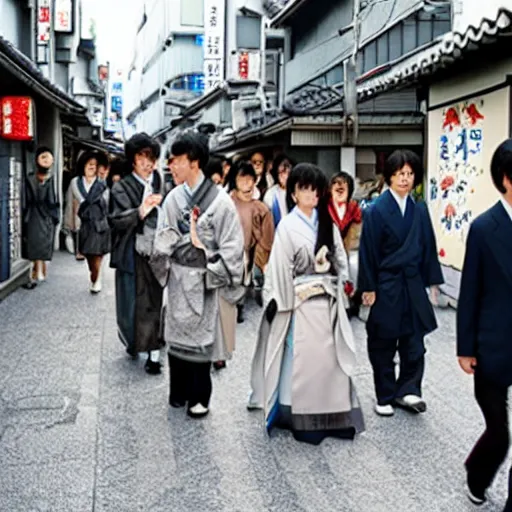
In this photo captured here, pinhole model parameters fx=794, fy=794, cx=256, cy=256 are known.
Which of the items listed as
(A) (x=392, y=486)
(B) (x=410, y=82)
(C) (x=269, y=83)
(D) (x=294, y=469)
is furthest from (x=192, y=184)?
(C) (x=269, y=83)

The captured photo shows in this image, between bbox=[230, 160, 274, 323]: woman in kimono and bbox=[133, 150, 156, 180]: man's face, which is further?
bbox=[230, 160, 274, 323]: woman in kimono

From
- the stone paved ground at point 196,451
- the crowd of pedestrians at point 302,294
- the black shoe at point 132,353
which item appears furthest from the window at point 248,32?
the crowd of pedestrians at point 302,294

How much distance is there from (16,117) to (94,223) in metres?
2.33

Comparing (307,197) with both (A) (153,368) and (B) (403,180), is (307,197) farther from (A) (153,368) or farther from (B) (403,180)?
(A) (153,368)

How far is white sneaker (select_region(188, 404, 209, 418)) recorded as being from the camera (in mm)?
6402

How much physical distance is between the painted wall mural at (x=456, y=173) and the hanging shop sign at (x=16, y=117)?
6876 millimetres

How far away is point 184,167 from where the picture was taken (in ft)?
20.8

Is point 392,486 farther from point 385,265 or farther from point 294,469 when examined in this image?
point 385,265

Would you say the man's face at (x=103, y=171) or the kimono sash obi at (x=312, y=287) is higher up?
the man's face at (x=103, y=171)

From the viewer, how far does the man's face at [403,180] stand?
631 cm

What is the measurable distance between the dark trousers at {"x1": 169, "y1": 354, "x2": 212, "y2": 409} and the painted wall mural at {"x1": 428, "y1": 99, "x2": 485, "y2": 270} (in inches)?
225

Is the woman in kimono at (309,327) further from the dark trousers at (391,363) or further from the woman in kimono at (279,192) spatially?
the woman in kimono at (279,192)

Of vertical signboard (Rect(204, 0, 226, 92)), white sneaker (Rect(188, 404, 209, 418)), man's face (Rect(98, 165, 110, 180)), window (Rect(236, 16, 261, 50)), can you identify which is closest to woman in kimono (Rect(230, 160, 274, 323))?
white sneaker (Rect(188, 404, 209, 418))

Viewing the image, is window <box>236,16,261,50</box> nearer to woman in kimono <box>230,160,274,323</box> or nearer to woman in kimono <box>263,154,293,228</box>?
woman in kimono <box>263,154,293,228</box>
